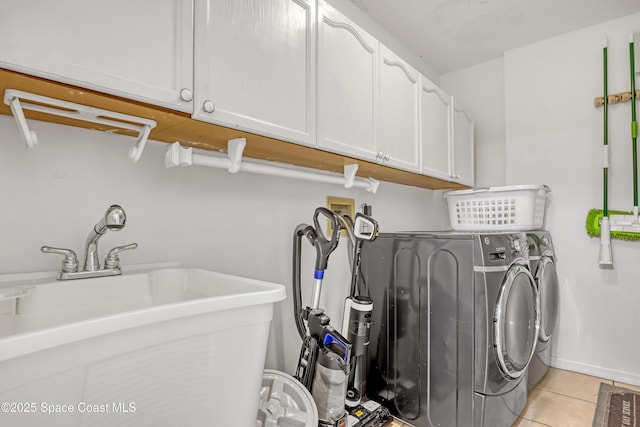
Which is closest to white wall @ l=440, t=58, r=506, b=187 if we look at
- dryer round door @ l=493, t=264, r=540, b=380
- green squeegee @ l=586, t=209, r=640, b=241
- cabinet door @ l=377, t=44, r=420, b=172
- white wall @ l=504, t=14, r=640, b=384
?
white wall @ l=504, t=14, r=640, b=384

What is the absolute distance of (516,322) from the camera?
1705mm

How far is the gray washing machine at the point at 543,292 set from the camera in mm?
2072

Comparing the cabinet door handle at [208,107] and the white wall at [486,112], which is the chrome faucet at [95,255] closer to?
the cabinet door handle at [208,107]

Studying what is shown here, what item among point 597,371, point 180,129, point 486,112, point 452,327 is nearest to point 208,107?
point 180,129

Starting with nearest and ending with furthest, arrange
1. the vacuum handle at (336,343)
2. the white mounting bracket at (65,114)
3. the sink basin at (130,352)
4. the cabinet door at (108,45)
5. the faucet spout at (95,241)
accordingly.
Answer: the sink basin at (130,352)
the cabinet door at (108,45)
the white mounting bracket at (65,114)
the faucet spout at (95,241)
the vacuum handle at (336,343)

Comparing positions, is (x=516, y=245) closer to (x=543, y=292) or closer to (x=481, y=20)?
(x=543, y=292)

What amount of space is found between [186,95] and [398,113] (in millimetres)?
1313

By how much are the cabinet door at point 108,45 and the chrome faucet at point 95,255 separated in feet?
1.11

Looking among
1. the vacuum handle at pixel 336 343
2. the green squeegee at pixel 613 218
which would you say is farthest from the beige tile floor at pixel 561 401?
the green squeegee at pixel 613 218

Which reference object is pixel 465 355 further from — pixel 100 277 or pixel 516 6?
pixel 516 6

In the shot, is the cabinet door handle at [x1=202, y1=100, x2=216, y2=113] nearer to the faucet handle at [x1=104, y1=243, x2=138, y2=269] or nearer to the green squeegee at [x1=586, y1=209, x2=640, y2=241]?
the faucet handle at [x1=104, y1=243, x2=138, y2=269]

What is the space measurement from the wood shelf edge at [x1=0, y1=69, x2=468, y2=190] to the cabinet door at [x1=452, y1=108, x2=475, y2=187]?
2.94 feet

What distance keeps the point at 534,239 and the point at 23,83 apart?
2.54 m

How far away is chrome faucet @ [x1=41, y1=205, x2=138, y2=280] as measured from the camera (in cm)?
94
